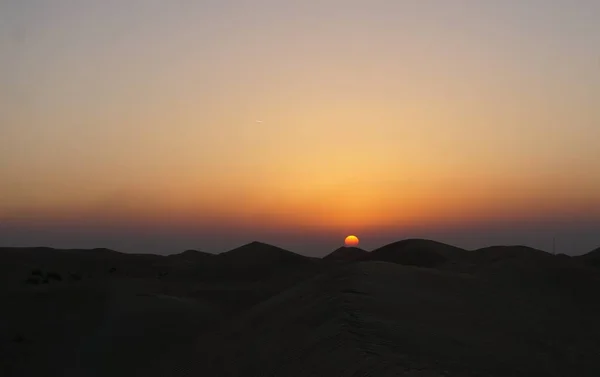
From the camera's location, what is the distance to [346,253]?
55.8 m

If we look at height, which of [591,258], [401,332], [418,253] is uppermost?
[418,253]

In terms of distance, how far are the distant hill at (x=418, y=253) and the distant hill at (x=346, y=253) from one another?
257cm

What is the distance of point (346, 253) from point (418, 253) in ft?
41.4

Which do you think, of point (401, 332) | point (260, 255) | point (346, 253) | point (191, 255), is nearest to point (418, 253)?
point (260, 255)

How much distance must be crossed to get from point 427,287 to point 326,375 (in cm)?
975

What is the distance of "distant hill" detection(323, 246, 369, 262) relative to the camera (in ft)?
173

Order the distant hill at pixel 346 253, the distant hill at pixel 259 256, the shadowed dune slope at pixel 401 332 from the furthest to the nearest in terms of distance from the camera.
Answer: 1. the distant hill at pixel 346 253
2. the distant hill at pixel 259 256
3. the shadowed dune slope at pixel 401 332

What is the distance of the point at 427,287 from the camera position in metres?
17.9

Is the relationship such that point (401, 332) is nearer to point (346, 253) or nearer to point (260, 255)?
point (260, 255)

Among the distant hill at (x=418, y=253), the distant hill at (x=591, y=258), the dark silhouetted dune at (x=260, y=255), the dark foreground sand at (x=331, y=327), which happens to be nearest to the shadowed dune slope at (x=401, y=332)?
the dark foreground sand at (x=331, y=327)

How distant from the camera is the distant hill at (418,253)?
138 feet

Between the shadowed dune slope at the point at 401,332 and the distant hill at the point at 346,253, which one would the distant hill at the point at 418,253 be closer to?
the distant hill at the point at 346,253

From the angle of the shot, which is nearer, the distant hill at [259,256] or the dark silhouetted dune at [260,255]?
the distant hill at [259,256]

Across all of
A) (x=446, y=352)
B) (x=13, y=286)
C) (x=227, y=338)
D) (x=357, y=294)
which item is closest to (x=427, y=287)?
(x=357, y=294)
